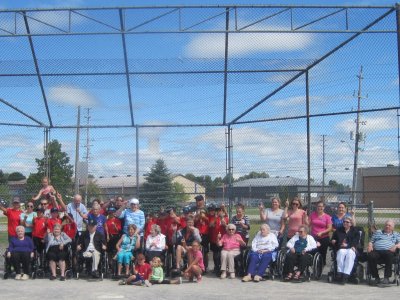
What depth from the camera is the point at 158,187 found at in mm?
15547

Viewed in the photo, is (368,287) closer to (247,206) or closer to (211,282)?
(211,282)

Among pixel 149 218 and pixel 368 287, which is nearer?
pixel 368 287

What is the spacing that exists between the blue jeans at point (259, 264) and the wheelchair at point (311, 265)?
0.21 m

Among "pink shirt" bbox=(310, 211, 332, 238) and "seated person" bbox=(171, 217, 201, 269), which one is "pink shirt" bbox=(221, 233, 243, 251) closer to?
"seated person" bbox=(171, 217, 201, 269)

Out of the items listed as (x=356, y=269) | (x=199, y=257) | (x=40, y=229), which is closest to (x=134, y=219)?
(x=199, y=257)

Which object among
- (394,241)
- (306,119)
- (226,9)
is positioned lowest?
(394,241)

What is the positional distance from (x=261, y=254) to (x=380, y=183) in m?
7.25

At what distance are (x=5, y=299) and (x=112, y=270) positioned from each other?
242 cm

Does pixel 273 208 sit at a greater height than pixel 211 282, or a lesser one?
greater

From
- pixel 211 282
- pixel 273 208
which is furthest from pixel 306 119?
pixel 211 282

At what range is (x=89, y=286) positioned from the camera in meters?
9.42

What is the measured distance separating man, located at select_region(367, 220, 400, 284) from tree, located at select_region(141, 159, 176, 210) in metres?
5.00

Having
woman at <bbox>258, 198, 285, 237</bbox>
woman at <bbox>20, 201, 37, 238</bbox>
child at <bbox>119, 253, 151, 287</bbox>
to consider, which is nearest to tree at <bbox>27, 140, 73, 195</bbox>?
woman at <bbox>20, 201, 37, 238</bbox>

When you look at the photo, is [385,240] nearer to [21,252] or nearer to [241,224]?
[241,224]
